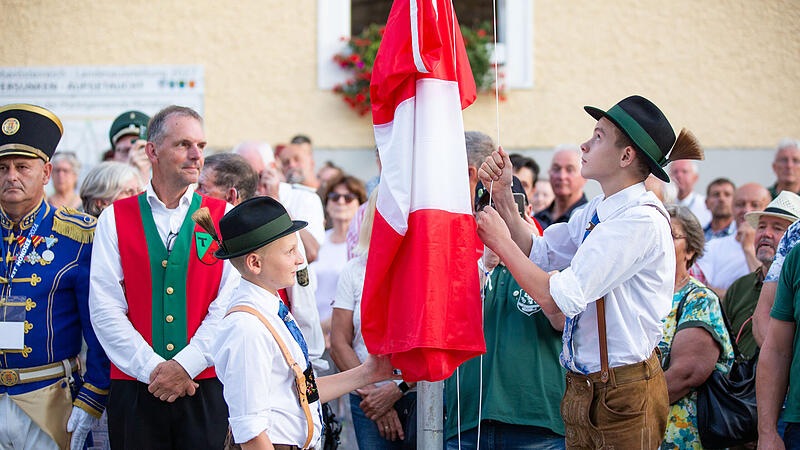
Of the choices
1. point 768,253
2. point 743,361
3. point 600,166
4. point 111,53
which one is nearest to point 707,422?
point 743,361

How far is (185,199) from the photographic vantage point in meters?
3.96

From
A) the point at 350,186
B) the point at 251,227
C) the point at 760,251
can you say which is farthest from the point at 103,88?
the point at 760,251

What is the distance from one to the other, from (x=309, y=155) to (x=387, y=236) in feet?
17.2

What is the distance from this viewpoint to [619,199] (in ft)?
10.1

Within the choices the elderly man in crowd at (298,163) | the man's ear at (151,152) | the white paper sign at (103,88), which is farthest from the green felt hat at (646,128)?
the white paper sign at (103,88)

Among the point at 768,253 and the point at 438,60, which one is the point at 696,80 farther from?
the point at 438,60

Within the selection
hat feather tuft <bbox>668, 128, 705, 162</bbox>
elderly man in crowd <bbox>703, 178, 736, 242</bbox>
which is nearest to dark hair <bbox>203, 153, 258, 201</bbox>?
hat feather tuft <bbox>668, 128, 705, 162</bbox>

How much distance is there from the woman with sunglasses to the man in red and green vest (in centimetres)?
199

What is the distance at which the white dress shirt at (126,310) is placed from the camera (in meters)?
3.66

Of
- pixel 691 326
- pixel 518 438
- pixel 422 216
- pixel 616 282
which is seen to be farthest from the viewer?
pixel 691 326

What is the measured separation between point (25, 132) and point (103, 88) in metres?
6.85

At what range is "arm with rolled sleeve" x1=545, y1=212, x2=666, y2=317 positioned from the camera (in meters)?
2.82

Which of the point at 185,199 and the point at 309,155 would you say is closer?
the point at 185,199

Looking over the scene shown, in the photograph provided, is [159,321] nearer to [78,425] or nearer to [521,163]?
[78,425]
